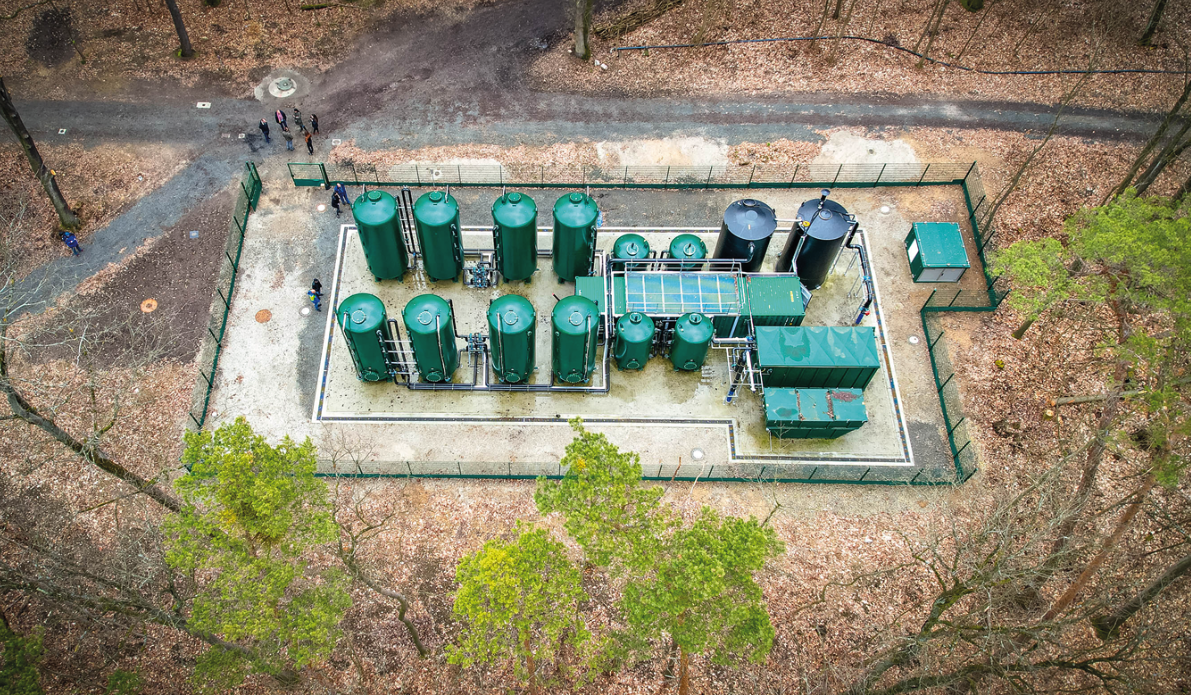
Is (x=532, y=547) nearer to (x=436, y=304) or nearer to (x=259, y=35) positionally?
(x=436, y=304)

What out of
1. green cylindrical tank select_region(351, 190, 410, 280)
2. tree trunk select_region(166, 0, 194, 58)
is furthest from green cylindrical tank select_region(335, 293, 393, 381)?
tree trunk select_region(166, 0, 194, 58)

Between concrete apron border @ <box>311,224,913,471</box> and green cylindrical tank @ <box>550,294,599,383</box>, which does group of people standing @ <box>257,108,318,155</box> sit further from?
green cylindrical tank @ <box>550,294,599,383</box>

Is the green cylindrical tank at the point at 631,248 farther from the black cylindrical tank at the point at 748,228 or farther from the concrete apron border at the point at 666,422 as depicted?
the concrete apron border at the point at 666,422

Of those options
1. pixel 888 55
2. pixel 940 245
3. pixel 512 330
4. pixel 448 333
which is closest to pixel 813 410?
pixel 940 245

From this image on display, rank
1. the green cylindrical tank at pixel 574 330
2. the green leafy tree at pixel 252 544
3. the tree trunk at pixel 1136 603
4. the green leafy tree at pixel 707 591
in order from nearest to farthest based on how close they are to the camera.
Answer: the green leafy tree at pixel 707 591, the green leafy tree at pixel 252 544, the tree trunk at pixel 1136 603, the green cylindrical tank at pixel 574 330

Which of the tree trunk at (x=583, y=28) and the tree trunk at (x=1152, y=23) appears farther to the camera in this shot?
the tree trunk at (x=583, y=28)

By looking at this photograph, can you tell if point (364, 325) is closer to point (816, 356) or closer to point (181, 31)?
point (816, 356)

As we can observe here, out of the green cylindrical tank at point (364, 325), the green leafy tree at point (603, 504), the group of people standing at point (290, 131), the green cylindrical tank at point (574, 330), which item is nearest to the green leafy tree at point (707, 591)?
the green leafy tree at point (603, 504)

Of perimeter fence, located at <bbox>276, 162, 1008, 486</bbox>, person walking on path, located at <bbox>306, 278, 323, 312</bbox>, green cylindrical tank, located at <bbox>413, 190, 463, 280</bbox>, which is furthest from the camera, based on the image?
perimeter fence, located at <bbox>276, 162, 1008, 486</bbox>
